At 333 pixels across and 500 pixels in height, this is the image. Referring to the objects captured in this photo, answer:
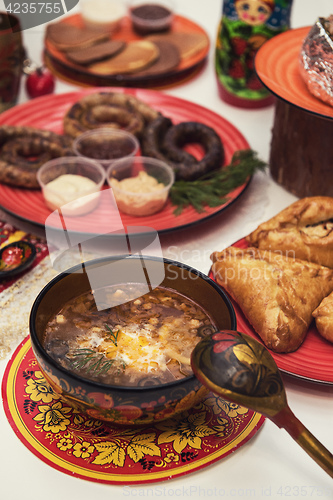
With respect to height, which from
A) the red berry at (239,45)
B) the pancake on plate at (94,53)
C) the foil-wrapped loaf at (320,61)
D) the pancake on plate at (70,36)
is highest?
the foil-wrapped loaf at (320,61)

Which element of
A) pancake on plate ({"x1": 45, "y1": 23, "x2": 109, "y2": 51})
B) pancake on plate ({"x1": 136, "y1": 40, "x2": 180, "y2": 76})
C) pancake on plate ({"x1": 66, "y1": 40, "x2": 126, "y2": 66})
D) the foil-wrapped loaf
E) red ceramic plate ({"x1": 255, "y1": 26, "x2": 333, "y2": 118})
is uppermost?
the foil-wrapped loaf

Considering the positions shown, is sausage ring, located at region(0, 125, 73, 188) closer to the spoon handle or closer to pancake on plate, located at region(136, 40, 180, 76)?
pancake on plate, located at region(136, 40, 180, 76)

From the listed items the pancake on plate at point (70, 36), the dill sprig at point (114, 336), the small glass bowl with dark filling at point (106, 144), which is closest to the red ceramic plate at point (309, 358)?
the dill sprig at point (114, 336)

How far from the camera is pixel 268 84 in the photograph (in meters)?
1.54

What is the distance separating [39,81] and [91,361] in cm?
146

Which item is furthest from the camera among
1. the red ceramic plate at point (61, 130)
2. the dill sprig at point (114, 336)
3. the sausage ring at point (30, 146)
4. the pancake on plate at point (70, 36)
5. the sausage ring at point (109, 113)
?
the pancake on plate at point (70, 36)

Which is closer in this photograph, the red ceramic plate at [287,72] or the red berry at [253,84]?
the red ceramic plate at [287,72]

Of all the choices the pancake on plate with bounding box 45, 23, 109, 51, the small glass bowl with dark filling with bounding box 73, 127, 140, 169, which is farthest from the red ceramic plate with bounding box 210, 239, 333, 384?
the pancake on plate with bounding box 45, 23, 109, 51

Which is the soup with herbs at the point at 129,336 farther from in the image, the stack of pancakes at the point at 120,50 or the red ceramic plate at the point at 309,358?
the stack of pancakes at the point at 120,50

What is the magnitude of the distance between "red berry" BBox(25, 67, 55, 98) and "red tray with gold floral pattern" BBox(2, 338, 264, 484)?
137cm

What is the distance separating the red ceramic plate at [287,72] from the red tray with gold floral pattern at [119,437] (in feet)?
2.57

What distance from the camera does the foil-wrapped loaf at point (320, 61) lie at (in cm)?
145

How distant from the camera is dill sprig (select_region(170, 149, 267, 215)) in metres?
1.65

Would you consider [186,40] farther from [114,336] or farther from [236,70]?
[114,336]
